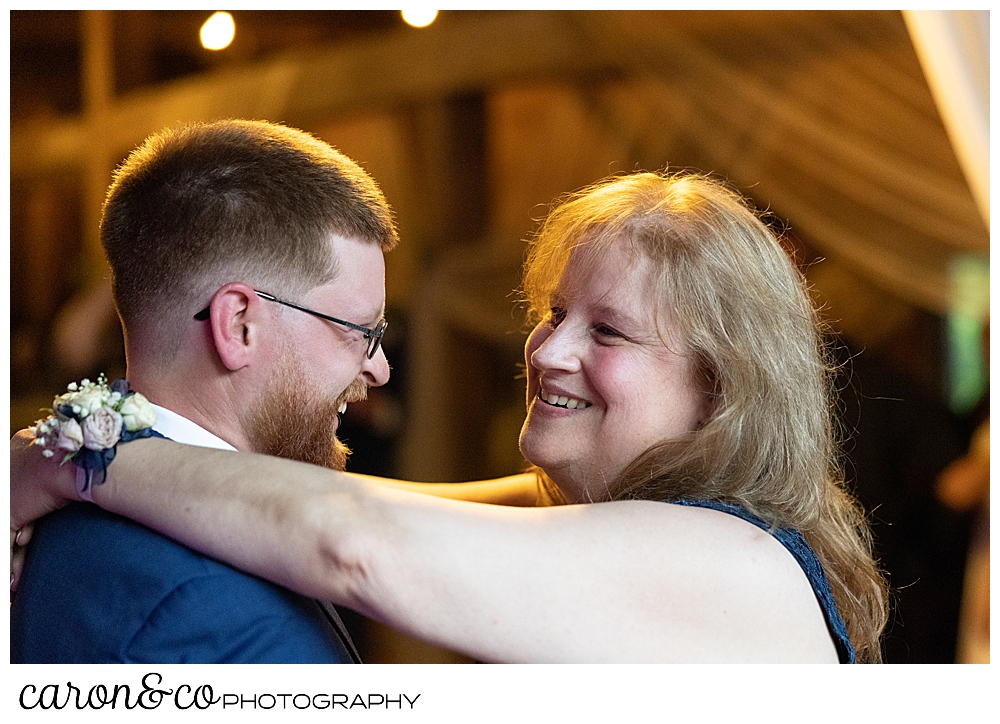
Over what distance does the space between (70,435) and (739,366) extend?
1036 mm

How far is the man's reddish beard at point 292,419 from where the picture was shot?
152cm

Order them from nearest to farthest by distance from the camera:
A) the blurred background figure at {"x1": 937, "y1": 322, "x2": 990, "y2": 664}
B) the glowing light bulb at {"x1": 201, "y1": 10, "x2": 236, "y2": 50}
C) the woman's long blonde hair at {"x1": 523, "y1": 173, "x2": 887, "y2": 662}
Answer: the woman's long blonde hair at {"x1": 523, "y1": 173, "x2": 887, "y2": 662}, the blurred background figure at {"x1": 937, "y1": 322, "x2": 990, "y2": 664}, the glowing light bulb at {"x1": 201, "y1": 10, "x2": 236, "y2": 50}

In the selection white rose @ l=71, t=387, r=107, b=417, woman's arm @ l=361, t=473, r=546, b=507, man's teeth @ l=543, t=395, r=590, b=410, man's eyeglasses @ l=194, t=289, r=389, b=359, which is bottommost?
woman's arm @ l=361, t=473, r=546, b=507

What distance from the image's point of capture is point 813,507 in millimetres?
1637

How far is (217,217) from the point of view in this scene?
1486 millimetres

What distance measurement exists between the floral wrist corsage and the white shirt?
0.27 feet

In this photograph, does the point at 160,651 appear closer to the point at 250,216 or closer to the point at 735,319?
the point at 250,216

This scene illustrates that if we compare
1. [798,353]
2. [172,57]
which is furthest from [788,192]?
[172,57]

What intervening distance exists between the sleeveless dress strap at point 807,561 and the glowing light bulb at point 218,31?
4.12 m

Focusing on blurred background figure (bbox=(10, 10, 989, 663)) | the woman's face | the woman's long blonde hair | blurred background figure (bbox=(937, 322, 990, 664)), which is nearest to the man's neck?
the woman's face

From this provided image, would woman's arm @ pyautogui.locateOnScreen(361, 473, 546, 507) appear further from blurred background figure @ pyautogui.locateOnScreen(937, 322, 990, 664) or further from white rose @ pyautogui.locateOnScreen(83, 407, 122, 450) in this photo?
blurred background figure @ pyautogui.locateOnScreen(937, 322, 990, 664)

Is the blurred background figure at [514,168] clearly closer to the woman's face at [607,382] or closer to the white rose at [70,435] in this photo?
the woman's face at [607,382]

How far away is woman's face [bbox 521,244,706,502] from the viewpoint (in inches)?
64.6

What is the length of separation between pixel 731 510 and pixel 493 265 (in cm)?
321
